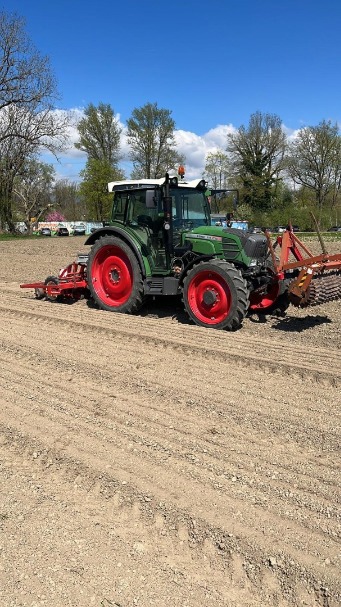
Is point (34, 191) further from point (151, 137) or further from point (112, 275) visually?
point (112, 275)

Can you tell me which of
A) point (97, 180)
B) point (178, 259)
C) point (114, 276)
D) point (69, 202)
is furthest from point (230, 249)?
point (69, 202)

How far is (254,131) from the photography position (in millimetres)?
51312

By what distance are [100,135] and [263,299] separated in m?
48.5

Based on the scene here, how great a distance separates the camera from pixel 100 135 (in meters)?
51.6

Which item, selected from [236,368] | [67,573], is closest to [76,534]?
[67,573]

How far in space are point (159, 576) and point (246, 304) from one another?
4450 mm

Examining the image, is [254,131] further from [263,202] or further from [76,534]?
[76,534]

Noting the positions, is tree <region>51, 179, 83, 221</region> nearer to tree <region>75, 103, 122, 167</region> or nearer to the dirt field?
tree <region>75, 103, 122, 167</region>

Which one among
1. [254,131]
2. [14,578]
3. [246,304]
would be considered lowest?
[14,578]

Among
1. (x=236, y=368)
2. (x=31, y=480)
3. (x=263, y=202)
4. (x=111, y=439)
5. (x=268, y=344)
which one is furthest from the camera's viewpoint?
(x=263, y=202)

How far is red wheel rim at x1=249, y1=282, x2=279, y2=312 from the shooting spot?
23.5 feet

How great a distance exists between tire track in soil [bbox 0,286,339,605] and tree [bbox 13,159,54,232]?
40960mm

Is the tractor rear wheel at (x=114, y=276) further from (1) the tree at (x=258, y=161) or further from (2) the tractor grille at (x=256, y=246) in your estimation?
(1) the tree at (x=258, y=161)

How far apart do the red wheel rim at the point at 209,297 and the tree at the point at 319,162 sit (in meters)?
46.4
